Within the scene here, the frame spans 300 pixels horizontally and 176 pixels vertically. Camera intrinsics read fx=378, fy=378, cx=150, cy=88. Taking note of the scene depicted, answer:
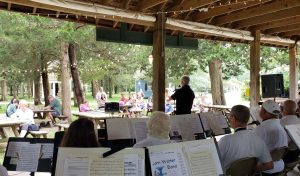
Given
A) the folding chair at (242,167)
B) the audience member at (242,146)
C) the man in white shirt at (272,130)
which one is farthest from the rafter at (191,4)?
the folding chair at (242,167)

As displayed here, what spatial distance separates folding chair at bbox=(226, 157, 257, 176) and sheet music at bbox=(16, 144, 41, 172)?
1.60 meters

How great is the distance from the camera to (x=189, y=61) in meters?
18.7

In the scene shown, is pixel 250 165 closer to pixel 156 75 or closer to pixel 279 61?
pixel 156 75

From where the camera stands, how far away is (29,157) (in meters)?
3.25

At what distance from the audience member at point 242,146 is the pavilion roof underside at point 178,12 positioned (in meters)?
3.21

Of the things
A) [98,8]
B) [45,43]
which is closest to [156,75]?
[98,8]

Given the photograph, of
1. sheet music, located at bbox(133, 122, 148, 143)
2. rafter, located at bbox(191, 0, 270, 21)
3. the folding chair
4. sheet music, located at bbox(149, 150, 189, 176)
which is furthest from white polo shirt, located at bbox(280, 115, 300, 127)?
sheet music, located at bbox(149, 150, 189, 176)

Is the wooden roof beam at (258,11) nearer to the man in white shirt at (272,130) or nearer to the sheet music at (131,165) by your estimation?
the man in white shirt at (272,130)

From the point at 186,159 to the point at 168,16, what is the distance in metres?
4.82

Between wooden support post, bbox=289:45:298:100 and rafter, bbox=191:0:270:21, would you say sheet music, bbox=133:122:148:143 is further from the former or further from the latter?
wooden support post, bbox=289:45:298:100

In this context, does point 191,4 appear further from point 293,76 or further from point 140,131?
point 293,76

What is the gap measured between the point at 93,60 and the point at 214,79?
6258mm

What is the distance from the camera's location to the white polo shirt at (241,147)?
309cm

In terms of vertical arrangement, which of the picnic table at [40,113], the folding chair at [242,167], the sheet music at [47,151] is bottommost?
the picnic table at [40,113]
